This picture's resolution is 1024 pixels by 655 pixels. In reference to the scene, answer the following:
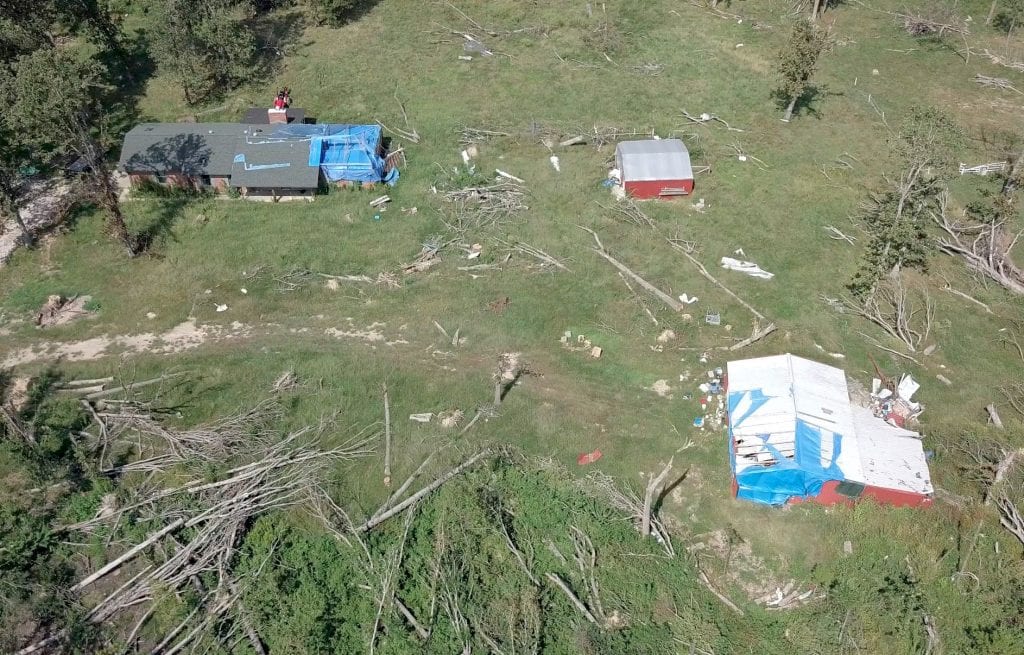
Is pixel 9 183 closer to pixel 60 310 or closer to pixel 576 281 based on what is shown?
pixel 60 310

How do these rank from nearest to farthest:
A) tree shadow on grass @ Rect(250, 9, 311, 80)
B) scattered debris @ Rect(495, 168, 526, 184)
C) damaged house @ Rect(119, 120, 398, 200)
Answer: damaged house @ Rect(119, 120, 398, 200)
scattered debris @ Rect(495, 168, 526, 184)
tree shadow on grass @ Rect(250, 9, 311, 80)

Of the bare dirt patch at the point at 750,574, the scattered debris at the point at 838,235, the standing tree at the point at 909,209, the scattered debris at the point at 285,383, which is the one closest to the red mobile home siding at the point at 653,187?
the scattered debris at the point at 838,235

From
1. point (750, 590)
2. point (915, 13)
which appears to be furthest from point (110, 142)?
point (915, 13)

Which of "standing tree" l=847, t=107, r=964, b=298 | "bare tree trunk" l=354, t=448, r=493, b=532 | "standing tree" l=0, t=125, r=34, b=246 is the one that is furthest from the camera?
"standing tree" l=0, t=125, r=34, b=246

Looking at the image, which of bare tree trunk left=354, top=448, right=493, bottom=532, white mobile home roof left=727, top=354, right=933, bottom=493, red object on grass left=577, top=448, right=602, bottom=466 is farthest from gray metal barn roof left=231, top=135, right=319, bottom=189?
white mobile home roof left=727, top=354, right=933, bottom=493

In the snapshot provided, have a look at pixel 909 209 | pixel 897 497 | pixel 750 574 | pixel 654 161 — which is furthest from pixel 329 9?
pixel 897 497

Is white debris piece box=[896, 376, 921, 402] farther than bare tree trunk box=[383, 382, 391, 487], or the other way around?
white debris piece box=[896, 376, 921, 402]

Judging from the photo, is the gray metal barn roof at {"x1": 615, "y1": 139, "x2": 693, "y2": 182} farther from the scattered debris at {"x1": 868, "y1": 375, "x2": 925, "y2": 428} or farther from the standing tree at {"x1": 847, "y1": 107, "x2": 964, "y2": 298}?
the scattered debris at {"x1": 868, "y1": 375, "x2": 925, "y2": 428}
